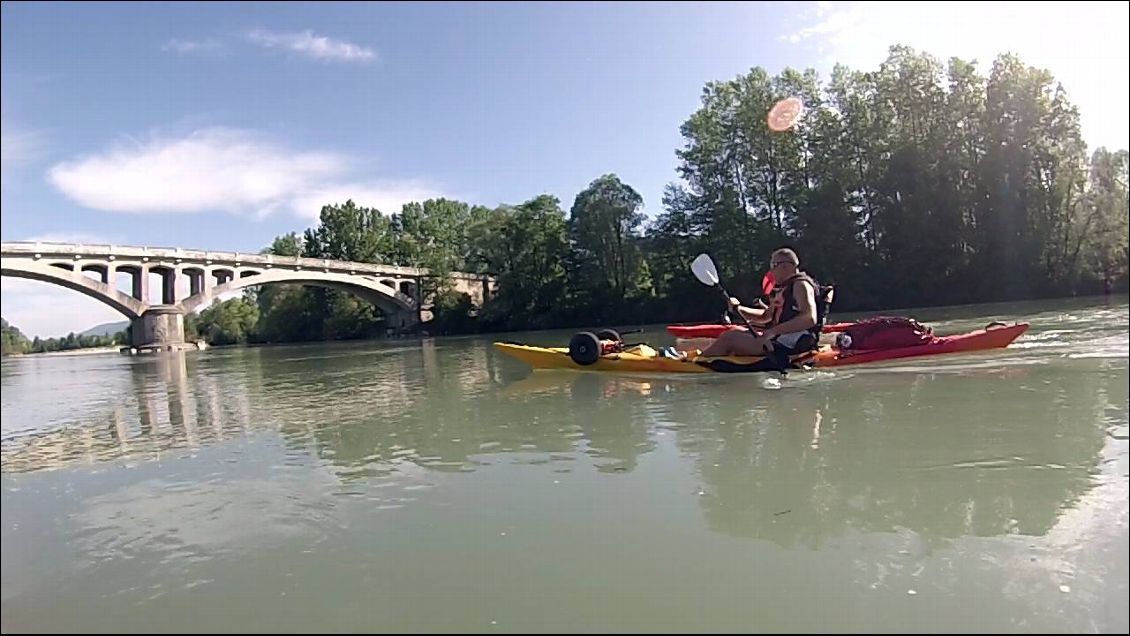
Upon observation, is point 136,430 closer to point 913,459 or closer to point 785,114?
point 913,459

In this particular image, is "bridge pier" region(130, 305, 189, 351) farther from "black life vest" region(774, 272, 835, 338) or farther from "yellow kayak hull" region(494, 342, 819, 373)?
"black life vest" region(774, 272, 835, 338)

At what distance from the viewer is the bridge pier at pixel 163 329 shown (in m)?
31.6

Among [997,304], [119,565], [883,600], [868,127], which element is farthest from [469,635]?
[868,127]

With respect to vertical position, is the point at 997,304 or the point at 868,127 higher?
the point at 868,127

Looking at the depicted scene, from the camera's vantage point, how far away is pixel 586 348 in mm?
12164

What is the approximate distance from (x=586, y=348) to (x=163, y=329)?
32.6 m

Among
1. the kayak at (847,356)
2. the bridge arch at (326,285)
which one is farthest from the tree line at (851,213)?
the kayak at (847,356)

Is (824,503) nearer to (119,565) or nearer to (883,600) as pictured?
(883,600)

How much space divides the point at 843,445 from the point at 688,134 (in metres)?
41.4

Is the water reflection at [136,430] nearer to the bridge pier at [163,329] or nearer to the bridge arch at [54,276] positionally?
the bridge arch at [54,276]

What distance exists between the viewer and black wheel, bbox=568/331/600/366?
1212cm

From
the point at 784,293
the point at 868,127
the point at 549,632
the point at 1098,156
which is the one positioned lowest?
the point at 549,632

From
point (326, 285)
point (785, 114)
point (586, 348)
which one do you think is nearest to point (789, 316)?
point (586, 348)

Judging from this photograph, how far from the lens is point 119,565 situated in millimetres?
4020
